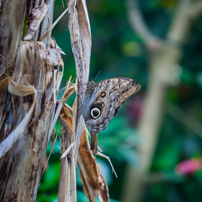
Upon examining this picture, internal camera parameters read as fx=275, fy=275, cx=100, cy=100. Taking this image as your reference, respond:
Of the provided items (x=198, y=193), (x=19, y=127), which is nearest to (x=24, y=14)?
(x=19, y=127)

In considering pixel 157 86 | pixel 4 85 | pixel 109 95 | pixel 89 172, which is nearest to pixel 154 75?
pixel 157 86

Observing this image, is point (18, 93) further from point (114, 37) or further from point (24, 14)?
point (114, 37)

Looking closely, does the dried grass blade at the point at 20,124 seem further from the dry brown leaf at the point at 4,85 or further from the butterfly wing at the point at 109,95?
the butterfly wing at the point at 109,95

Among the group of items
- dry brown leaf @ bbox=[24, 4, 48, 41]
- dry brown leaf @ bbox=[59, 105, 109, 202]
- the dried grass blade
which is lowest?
dry brown leaf @ bbox=[59, 105, 109, 202]

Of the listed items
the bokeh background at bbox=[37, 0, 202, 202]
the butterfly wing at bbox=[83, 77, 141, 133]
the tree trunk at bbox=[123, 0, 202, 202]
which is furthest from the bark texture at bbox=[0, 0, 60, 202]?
the tree trunk at bbox=[123, 0, 202, 202]

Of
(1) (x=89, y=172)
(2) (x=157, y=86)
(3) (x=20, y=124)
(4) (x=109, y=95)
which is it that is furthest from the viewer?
(2) (x=157, y=86)

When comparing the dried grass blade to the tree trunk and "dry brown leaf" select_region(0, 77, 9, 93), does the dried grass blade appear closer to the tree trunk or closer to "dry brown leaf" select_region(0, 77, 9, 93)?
"dry brown leaf" select_region(0, 77, 9, 93)

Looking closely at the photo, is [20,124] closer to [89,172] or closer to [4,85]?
[4,85]

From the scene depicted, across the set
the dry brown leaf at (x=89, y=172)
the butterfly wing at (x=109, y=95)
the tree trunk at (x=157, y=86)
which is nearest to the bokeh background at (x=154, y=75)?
the tree trunk at (x=157, y=86)
